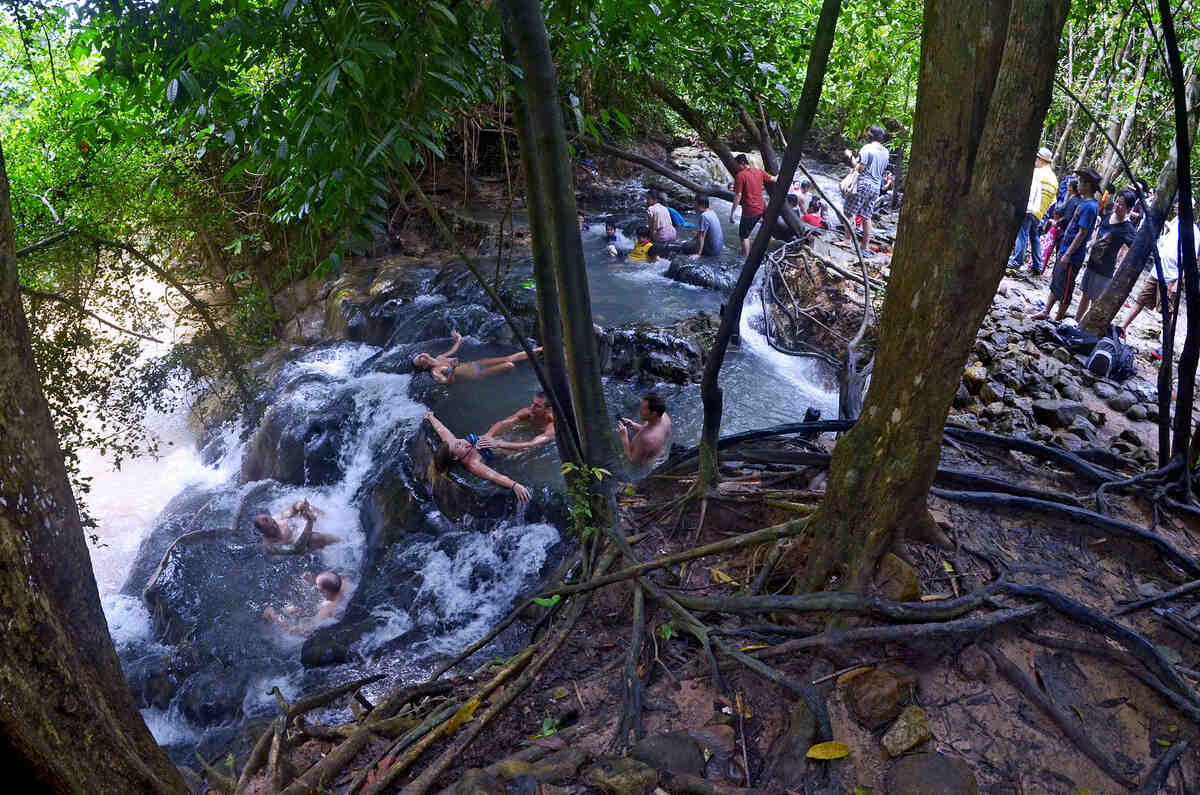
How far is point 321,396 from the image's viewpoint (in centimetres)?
990

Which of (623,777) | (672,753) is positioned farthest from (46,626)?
(672,753)

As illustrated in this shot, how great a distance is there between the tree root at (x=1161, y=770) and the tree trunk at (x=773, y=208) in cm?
227

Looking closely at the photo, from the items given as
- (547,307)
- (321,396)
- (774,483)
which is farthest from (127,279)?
(774,483)

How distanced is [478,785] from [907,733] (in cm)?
147

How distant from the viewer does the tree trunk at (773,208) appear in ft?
10.1

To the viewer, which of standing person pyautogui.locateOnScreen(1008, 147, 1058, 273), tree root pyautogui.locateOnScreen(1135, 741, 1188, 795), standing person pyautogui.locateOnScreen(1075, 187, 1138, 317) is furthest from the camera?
standing person pyautogui.locateOnScreen(1008, 147, 1058, 273)

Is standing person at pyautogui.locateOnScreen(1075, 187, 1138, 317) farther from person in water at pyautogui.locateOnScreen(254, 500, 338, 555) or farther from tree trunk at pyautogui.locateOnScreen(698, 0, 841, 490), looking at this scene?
person in water at pyautogui.locateOnScreen(254, 500, 338, 555)

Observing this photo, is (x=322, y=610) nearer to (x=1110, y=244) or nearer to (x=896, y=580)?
(x=896, y=580)

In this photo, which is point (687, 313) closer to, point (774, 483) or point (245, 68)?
point (774, 483)

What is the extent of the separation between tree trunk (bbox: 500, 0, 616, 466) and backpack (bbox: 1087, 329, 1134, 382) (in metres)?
5.54

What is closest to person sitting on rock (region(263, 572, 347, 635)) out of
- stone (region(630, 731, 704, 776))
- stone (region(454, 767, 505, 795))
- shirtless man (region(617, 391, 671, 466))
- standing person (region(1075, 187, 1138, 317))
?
shirtless man (region(617, 391, 671, 466))

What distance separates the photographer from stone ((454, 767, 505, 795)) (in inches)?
97.3

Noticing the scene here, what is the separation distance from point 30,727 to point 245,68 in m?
2.79

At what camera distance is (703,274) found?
39.2ft
